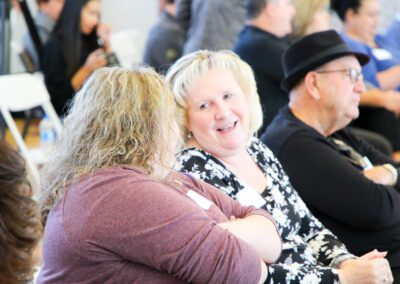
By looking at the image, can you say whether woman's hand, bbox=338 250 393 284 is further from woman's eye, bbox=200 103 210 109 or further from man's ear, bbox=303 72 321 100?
man's ear, bbox=303 72 321 100

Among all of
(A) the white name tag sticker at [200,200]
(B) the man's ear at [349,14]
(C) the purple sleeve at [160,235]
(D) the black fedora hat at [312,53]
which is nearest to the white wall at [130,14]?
(B) the man's ear at [349,14]

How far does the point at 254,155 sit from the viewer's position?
2.37 metres

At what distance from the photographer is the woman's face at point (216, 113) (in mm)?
2215

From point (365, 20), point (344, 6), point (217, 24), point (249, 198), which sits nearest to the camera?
point (249, 198)

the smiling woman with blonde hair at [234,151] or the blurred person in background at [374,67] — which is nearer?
the smiling woman with blonde hair at [234,151]

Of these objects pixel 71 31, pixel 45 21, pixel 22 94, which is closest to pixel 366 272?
pixel 22 94

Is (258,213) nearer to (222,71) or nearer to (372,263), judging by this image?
(372,263)

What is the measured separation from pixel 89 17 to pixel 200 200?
3.77 metres

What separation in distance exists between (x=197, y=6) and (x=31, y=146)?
7.39 ft

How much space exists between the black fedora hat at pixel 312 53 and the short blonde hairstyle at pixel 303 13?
121cm

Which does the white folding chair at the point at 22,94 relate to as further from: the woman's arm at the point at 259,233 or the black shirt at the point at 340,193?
the woman's arm at the point at 259,233

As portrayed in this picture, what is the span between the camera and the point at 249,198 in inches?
84.7

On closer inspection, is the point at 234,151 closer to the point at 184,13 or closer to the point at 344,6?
the point at 184,13

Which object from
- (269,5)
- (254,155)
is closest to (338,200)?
(254,155)
